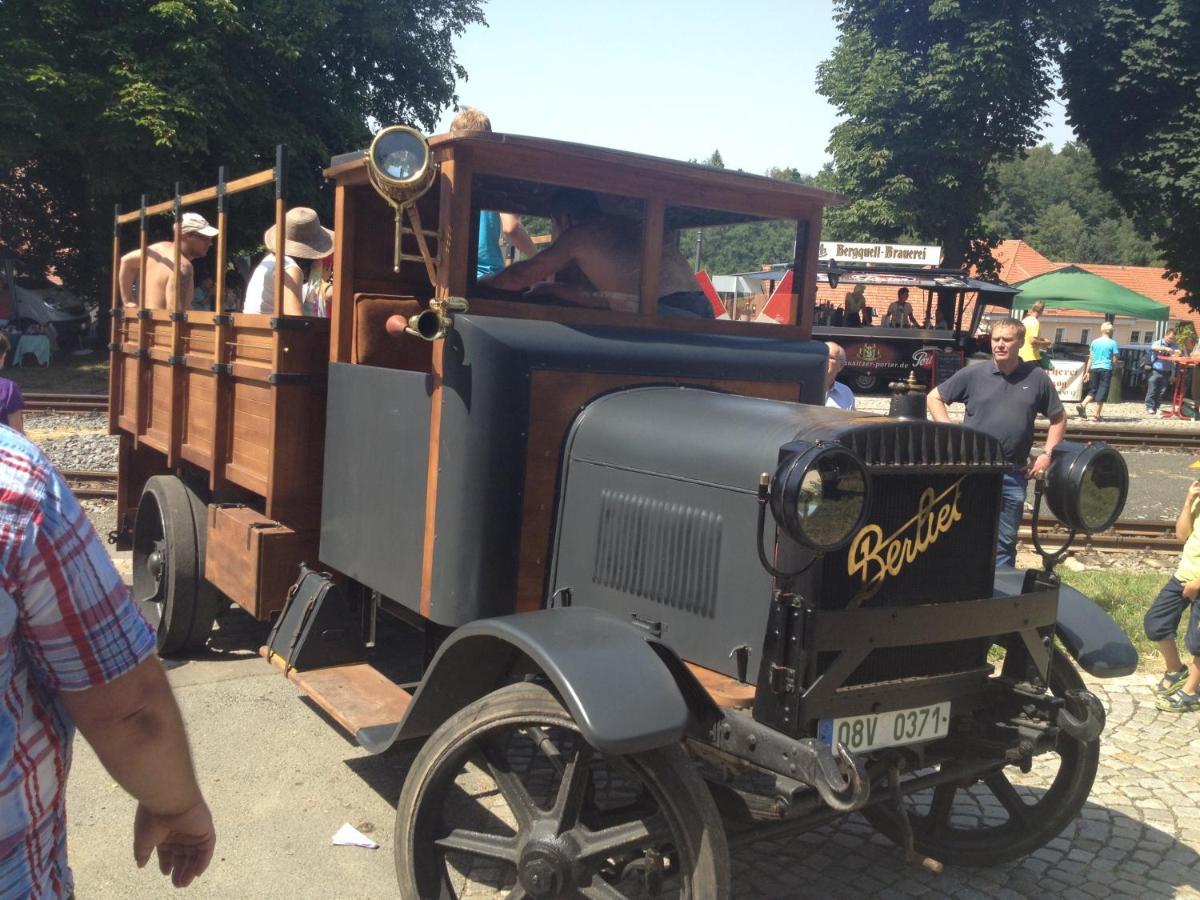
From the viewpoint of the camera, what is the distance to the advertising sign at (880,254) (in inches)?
786

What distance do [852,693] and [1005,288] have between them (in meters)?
20.1

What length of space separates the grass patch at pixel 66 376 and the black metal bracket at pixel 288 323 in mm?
12820

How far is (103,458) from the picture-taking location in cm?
1005

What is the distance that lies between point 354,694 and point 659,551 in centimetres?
131

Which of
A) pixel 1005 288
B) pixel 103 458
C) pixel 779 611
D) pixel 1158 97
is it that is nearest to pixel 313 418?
pixel 779 611

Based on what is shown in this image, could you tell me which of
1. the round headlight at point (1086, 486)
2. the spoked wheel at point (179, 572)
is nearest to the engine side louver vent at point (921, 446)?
the round headlight at point (1086, 486)

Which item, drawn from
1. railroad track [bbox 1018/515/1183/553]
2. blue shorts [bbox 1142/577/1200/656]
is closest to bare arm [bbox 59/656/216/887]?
blue shorts [bbox 1142/577/1200/656]

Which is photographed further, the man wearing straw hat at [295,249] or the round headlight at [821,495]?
the man wearing straw hat at [295,249]

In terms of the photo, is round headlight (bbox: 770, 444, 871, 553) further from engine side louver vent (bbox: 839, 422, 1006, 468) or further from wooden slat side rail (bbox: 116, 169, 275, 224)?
wooden slat side rail (bbox: 116, 169, 275, 224)

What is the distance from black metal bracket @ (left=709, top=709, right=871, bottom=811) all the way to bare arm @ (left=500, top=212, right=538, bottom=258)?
1925mm

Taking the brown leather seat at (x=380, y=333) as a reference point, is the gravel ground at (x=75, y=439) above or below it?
below

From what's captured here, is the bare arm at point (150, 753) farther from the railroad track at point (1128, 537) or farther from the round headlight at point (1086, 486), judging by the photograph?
the railroad track at point (1128, 537)

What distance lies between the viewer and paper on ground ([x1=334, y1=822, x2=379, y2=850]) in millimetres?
3486

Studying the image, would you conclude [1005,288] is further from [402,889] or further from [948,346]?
[402,889]
